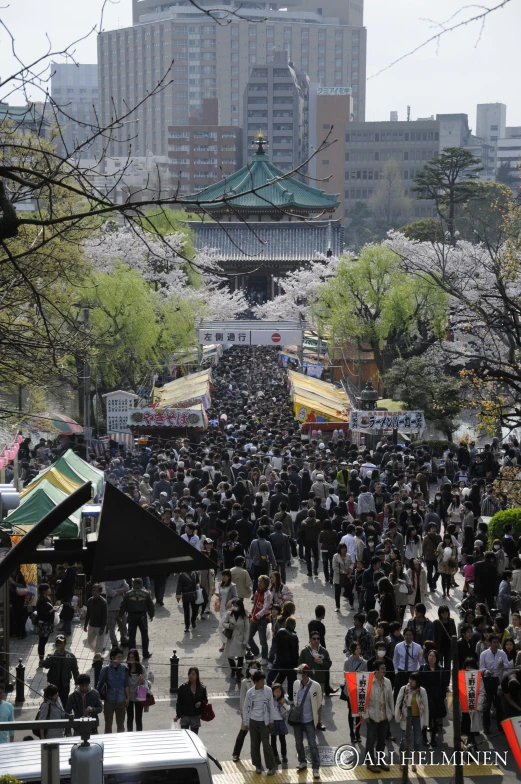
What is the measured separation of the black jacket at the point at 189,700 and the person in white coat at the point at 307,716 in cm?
87

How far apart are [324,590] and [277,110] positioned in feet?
355

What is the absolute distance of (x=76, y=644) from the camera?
43.3 ft

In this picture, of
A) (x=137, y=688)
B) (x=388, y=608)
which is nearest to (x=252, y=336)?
(x=388, y=608)

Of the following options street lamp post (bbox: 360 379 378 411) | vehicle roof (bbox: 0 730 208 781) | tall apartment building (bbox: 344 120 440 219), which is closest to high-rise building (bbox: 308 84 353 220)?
tall apartment building (bbox: 344 120 440 219)

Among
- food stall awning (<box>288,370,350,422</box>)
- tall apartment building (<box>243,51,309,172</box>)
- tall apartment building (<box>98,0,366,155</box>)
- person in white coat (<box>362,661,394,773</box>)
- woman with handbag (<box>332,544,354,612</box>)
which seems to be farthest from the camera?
tall apartment building (<box>98,0,366,155</box>)

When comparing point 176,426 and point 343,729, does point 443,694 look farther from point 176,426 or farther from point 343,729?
point 176,426

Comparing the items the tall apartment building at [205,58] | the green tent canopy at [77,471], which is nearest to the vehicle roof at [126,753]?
the green tent canopy at [77,471]

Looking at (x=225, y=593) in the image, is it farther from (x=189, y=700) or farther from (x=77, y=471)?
(x=77, y=471)

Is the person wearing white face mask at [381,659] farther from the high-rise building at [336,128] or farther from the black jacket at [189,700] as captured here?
the high-rise building at [336,128]

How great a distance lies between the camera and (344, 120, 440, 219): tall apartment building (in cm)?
11938

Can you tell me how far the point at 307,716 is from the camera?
9805mm

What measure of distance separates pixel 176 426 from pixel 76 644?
12282 millimetres

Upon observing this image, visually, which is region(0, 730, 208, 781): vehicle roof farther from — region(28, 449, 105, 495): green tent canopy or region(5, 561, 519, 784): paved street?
region(28, 449, 105, 495): green tent canopy

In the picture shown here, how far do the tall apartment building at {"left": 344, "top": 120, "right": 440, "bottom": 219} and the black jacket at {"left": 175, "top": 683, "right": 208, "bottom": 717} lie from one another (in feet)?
371
